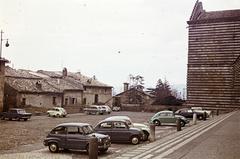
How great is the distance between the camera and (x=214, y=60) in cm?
6291

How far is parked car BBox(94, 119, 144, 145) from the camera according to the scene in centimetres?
2452

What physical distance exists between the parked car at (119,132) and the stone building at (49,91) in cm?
4069

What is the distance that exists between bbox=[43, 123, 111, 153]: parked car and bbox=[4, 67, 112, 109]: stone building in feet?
143

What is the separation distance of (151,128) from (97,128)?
3847 mm

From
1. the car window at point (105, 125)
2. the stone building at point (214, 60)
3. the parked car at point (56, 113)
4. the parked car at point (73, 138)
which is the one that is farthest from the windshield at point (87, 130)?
the stone building at point (214, 60)

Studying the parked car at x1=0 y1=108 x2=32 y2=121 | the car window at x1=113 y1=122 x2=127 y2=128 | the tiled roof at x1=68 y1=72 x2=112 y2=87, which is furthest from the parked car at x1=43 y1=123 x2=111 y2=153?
the tiled roof at x1=68 y1=72 x2=112 y2=87

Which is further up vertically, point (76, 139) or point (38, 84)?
point (38, 84)

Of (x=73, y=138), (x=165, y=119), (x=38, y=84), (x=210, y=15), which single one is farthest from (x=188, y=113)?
(x=73, y=138)

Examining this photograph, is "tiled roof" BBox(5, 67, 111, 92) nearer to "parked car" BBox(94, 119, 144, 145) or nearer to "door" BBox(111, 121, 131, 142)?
"parked car" BBox(94, 119, 144, 145)

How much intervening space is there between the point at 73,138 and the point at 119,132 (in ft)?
16.3

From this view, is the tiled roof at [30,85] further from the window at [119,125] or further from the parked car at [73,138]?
the parked car at [73,138]

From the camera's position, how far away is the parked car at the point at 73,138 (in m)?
20.0

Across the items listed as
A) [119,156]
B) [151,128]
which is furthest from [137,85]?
[119,156]

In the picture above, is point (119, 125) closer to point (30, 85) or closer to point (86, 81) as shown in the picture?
point (30, 85)
